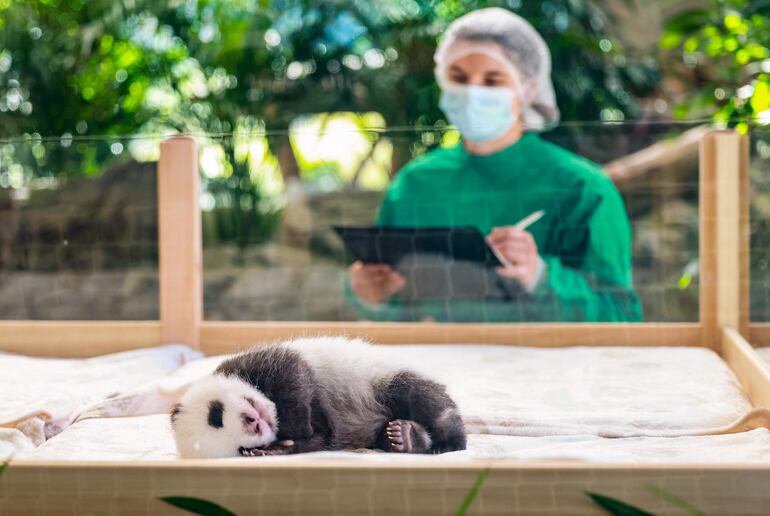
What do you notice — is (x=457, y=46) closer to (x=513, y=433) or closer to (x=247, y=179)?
(x=247, y=179)

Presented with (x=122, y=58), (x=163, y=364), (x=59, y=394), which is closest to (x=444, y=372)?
(x=163, y=364)

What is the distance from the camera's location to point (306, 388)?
3.62ft

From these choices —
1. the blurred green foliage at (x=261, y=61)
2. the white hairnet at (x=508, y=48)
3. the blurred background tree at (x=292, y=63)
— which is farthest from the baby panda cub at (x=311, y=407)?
the blurred green foliage at (x=261, y=61)

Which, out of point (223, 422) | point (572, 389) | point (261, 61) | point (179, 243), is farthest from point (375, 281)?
point (261, 61)

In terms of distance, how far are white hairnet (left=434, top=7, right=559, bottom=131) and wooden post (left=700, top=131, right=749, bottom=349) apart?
2.85ft

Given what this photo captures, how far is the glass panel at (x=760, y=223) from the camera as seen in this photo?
169cm

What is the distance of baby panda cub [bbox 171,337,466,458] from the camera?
40.8 inches

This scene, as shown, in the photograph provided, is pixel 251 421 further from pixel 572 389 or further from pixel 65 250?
pixel 65 250

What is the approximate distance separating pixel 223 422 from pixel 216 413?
0.06 ft

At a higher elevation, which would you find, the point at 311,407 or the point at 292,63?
the point at 292,63

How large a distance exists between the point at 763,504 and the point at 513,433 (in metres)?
0.43

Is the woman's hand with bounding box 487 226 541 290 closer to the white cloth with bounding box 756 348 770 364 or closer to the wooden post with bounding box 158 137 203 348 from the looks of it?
the white cloth with bounding box 756 348 770 364

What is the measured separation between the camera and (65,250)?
6.66 ft

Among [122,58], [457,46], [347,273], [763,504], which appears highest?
[122,58]
